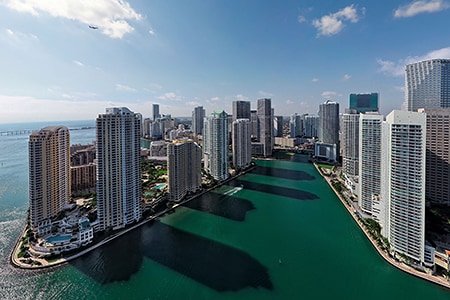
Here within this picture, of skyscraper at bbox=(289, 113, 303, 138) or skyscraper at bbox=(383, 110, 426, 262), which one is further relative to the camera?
skyscraper at bbox=(289, 113, 303, 138)

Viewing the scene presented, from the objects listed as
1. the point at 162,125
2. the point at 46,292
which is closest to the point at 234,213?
the point at 46,292

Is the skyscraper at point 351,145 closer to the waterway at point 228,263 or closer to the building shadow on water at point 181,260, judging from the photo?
the waterway at point 228,263

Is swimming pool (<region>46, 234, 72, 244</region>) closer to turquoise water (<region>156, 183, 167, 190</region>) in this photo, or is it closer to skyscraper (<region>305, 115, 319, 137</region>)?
turquoise water (<region>156, 183, 167, 190</region>)

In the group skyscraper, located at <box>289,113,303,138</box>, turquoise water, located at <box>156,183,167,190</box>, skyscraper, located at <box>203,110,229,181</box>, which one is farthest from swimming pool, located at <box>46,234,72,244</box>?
skyscraper, located at <box>289,113,303,138</box>

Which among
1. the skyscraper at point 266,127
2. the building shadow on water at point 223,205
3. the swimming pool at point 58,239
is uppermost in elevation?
the skyscraper at point 266,127

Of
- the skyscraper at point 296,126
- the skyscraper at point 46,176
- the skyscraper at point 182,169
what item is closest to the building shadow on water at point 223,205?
the skyscraper at point 182,169

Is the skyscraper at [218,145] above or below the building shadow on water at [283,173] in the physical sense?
above

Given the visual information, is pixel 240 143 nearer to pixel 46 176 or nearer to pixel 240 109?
pixel 240 109
